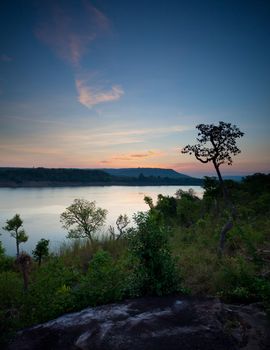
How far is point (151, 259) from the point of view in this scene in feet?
25.2

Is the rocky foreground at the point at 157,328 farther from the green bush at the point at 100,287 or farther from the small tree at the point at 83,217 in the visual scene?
the small tree at the point at 83,217

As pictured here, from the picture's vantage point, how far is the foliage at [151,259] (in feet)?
24.7

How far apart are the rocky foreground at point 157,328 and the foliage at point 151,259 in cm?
62

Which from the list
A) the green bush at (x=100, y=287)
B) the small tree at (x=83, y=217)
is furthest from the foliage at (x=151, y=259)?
the small tree at (x=83, y=217)

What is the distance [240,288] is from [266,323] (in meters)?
1.75

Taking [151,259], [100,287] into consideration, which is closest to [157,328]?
[151,259]

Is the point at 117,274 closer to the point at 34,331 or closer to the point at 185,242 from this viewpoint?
the point at 34,331

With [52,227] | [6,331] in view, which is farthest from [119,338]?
[52,227]

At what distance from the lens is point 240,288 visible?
743 cm

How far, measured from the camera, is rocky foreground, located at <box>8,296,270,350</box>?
511cm

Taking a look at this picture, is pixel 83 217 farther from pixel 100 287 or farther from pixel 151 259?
pixel 151 259

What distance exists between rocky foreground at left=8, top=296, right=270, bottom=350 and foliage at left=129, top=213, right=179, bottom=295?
62 centimetres

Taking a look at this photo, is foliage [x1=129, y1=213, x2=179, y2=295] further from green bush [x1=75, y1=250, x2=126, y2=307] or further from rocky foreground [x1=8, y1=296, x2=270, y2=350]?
rocky foreground [x1=8, y1=296, x2=270, y2=350]

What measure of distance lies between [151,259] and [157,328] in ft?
7.27
